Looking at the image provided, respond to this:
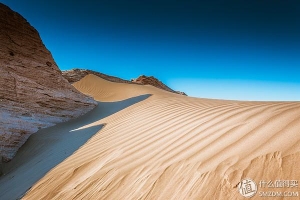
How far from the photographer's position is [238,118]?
2.73 m

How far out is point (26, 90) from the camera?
20.1 ft

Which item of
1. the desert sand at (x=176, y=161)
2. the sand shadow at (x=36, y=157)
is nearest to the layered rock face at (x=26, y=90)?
the sand shadow at (x=36, y=157)

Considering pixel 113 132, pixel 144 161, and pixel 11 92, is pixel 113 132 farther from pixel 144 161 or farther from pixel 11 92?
pixel 11 92

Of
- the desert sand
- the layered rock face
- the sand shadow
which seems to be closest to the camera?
the desert sand

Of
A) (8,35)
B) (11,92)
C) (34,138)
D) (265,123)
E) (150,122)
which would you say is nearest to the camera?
(265,123)

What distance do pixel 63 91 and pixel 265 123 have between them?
6.65 meters

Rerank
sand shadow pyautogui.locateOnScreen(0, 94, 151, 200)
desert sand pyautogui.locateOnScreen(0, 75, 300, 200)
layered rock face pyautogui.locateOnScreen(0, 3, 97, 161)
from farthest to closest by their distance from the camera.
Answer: layered rock face pyautogui.locateOnScreen(0, 3, 97, 161) → sand shadow pyautogui.locateOnScreen(0, 94, 151, 200) → desert sand pyautogui.locateOnScreen(0, 75, 300, 200)

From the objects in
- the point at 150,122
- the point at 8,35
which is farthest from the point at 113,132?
the point at 8,35

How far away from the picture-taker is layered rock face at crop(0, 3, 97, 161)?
507 cm

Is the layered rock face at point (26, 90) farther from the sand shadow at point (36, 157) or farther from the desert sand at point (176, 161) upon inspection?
the desert sand at point (176, 161)

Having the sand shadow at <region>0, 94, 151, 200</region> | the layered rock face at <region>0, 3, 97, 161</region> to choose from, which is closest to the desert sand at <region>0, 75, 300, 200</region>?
the sand shadow at <region>0, 94, 151, 200</region>

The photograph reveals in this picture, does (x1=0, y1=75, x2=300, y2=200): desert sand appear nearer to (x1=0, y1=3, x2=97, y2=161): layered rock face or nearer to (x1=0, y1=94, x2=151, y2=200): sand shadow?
(x1=0, y1=94, x2=151, y2=200): sand shadow

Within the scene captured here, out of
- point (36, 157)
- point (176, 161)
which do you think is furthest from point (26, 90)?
point (176, 161)

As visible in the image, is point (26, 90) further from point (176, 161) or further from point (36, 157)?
point (176, 161)
